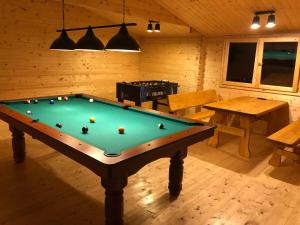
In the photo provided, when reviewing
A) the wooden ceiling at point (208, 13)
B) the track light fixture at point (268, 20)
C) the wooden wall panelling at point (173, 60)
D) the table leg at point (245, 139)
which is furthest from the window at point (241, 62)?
the table leg at point (245, 139)

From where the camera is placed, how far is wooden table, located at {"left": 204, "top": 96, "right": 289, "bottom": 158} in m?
3.60

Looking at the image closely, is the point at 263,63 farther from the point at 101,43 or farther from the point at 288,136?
the point at 101,43

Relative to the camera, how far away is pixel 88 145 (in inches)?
71.4

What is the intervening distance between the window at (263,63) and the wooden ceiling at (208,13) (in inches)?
A: 8.9

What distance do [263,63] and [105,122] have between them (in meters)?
3.55

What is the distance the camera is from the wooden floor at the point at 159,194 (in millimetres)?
2211

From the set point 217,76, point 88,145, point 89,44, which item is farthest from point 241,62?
point 88,145

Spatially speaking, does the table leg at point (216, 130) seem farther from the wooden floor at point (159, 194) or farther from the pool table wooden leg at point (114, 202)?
the pool table wooden leg at point (114, 202)

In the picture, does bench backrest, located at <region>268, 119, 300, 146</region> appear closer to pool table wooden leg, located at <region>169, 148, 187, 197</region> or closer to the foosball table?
pool table wooden leg, located at <region>169, 148, 187, 197</region>

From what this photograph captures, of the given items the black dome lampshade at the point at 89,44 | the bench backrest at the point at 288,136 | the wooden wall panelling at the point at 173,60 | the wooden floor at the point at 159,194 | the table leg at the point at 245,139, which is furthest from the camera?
the wooden wall panelling at the point at 173,60

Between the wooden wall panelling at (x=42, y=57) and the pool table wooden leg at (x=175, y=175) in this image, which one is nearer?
the pool table wooden leg at (x=175, y=175)

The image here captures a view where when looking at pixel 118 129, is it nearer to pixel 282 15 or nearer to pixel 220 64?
pixel 282 15

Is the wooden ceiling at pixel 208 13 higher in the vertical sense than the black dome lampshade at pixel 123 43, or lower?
higher

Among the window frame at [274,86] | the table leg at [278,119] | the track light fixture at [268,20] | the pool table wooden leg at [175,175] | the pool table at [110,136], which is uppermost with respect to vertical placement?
the track light fixture at [268,20]
